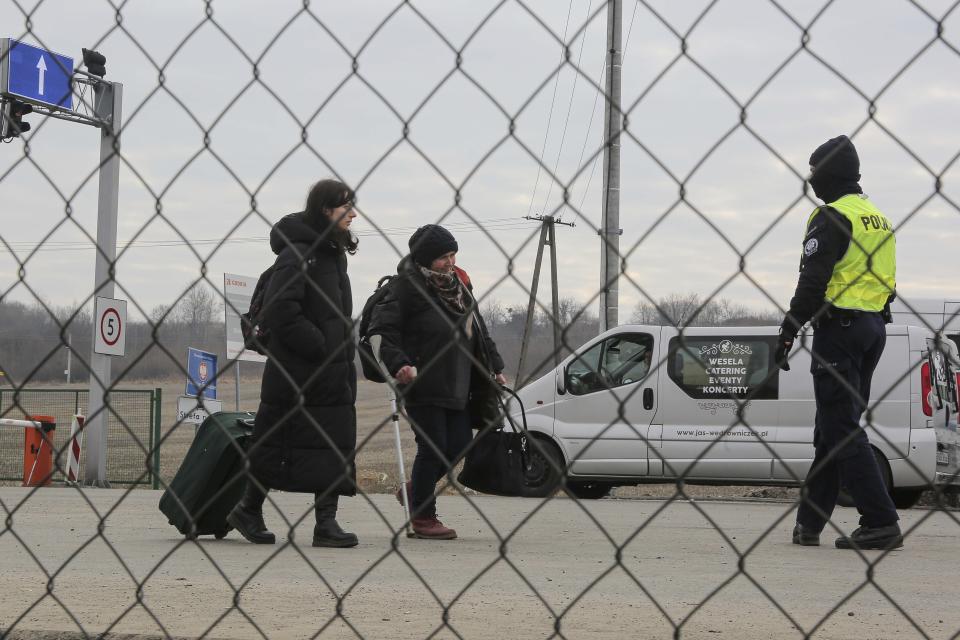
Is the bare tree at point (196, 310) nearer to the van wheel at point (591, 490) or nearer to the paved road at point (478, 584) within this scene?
the paved road at point (478, 584)

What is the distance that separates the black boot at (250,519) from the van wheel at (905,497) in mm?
8058

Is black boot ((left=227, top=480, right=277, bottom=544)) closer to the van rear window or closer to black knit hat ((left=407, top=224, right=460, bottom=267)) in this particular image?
black knit hat ((left=407, top=224, right=460, bottom=267))

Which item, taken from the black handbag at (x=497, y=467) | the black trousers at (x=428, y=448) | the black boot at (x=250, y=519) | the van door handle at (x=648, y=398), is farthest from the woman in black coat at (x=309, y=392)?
the van door handle at (x=648, y=398)

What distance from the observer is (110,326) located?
1234cm

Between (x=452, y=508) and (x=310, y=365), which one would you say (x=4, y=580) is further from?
(x=452, y=508)

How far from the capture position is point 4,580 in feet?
15.0

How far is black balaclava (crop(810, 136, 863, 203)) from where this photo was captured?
1982 mm

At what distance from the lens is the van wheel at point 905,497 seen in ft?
39.1

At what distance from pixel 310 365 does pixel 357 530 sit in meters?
2.04

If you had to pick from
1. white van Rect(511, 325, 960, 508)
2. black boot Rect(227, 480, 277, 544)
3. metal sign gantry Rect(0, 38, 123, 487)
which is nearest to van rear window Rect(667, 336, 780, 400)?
white van Rect(511, 325, 960, 508)

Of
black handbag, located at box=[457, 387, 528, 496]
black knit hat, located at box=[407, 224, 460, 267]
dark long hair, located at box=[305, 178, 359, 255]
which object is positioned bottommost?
black handbag, located at box=[457, 387, 528, 496]

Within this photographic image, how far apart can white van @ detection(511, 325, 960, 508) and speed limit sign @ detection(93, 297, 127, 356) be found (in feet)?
14.5

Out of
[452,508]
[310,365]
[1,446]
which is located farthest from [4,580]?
[1,446]

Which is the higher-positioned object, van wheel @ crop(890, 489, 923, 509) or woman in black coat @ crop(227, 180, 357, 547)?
woman in black coat @ crop(227, 180, 357, 547)
